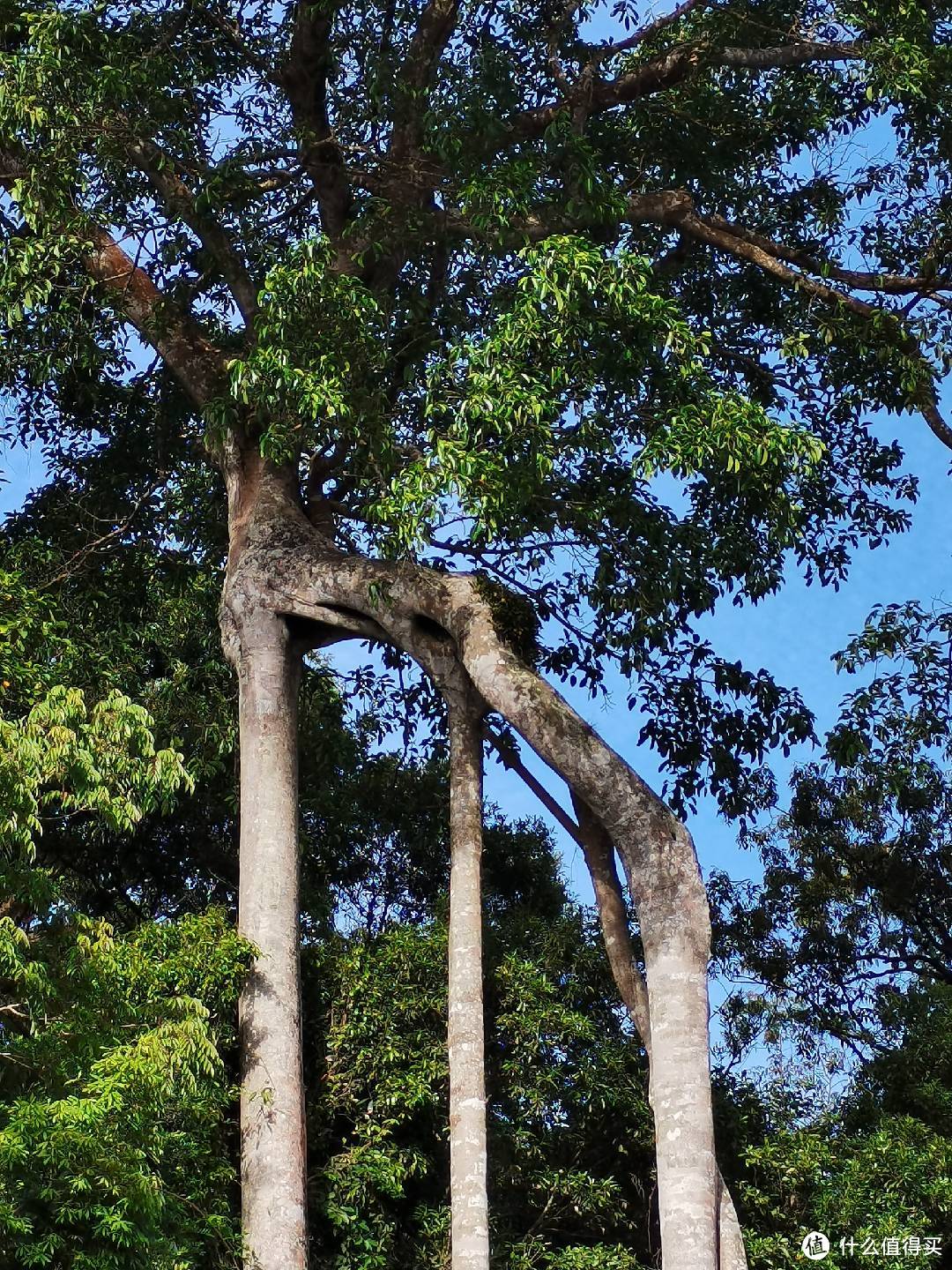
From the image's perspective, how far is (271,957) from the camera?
36.4 ft

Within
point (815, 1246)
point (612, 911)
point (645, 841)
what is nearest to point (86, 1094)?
point (645, 841)

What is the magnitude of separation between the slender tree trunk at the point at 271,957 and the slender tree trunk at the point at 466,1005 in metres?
1.06

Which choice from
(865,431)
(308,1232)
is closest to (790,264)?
(865,431)

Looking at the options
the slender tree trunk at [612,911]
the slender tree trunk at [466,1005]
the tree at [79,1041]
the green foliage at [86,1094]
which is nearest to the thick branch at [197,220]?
the slender tree trunk at [466,1005]

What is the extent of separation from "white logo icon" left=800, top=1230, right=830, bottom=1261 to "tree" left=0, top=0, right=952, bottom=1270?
3.04 meters

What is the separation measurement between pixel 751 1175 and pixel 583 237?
6948 mm

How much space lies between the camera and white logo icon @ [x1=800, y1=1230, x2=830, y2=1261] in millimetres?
11656

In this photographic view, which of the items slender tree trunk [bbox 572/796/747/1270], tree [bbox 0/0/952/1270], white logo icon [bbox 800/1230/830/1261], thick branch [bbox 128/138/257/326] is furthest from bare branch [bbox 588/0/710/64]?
white logo icon [bbox 800/1230/830/1261]

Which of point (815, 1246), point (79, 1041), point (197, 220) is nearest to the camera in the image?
point (79, 1041)

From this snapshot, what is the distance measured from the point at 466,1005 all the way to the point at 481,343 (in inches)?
160

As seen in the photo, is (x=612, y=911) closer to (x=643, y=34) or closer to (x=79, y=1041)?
(x=79, y=1041)

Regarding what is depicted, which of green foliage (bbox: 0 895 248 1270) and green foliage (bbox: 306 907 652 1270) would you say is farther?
green foliage (bbox: 306 907 652 1270)

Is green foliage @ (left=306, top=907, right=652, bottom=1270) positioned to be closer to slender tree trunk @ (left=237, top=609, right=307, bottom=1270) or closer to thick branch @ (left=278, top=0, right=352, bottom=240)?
slender tree trunk @ (left=237, top=609, right=307, bottom=1270)

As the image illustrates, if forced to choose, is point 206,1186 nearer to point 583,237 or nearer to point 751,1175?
point 751,1175
